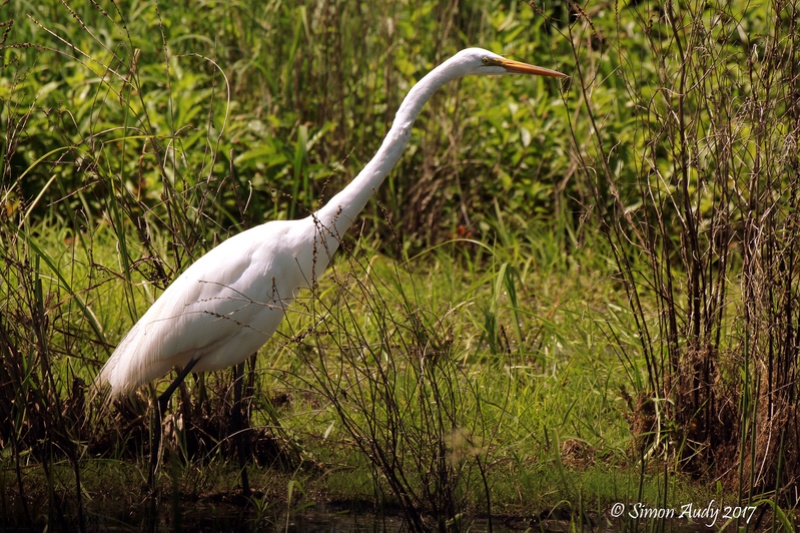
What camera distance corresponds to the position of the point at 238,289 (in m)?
3.15

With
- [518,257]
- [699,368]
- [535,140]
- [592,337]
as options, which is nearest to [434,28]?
[535,140]

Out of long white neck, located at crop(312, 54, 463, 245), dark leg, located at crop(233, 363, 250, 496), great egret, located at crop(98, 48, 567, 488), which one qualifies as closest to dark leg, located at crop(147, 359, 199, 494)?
great egret, located at crop(98, 48, 567, 488)

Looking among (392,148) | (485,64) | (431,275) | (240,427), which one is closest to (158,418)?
(240,427)

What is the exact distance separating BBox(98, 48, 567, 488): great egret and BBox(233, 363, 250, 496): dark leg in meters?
0.14

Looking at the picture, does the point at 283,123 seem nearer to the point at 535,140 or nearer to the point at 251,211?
the point at 251,211

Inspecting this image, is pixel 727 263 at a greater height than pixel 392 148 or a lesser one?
lesser

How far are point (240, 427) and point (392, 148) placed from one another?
1.05 m

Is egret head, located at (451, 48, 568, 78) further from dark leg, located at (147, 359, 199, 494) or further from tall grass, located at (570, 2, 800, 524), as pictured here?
dark leg, located at (147, 359, 199, 494)

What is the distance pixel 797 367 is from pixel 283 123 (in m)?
3.36

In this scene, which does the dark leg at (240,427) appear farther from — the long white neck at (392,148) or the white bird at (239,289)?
the long white neck at (392,148)

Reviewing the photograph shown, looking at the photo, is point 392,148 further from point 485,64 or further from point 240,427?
point 240,427

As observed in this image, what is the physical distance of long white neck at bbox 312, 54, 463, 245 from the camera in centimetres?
313

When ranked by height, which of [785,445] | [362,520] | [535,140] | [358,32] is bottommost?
[362,520]

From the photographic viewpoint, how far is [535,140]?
18.5 feet
